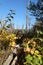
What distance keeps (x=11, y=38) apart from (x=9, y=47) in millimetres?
748

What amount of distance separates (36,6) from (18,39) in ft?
5.20

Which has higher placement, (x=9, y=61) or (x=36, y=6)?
(x=36, y=6)

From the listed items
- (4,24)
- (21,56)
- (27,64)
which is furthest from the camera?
(4,24)

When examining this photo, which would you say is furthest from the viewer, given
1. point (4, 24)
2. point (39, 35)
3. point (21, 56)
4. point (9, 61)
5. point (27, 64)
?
point (4, 24)

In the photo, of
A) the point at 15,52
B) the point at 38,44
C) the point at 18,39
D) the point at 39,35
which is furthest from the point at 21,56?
the point at 18,39

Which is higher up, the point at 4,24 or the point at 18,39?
the point at 4,24

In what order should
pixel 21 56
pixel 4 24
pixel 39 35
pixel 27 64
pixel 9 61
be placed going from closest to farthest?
pixel 9 61, pixel 27 64, pixel 21 56, pixel 39 35, pixel 4 24

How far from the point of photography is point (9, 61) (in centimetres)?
661

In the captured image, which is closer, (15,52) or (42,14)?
(15,52)

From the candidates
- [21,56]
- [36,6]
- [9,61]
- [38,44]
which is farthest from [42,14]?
[9,61]

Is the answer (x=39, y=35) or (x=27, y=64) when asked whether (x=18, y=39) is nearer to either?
(x=39, y=35)

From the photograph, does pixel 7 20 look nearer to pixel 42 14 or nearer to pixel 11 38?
pixel 11 38

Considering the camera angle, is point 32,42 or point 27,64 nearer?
point 27,64

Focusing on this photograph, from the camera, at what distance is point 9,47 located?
8.69 metres
